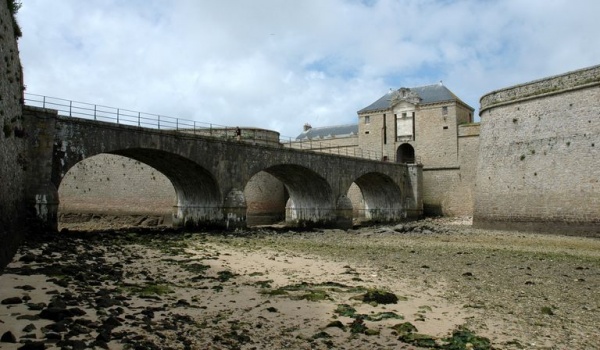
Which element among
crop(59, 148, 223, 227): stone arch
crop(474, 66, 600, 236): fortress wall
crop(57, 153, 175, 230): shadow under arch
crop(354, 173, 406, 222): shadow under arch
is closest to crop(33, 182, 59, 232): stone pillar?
crop(59, 148, 223, 227): stone arch

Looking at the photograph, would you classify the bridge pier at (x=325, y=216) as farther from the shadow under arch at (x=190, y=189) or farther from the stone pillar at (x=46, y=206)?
the stone pillar at (x=46, y=206)

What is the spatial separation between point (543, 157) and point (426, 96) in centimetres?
1874

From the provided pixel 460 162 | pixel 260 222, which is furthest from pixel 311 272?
pixel 460 162

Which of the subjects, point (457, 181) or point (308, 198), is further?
point (457, 181)

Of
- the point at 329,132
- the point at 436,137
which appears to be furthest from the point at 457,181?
the point at 329,132

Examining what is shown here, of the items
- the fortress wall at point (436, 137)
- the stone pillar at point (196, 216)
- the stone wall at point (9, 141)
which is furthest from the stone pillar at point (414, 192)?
the stone wall at point (9, 141)

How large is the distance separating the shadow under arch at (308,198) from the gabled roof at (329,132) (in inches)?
709

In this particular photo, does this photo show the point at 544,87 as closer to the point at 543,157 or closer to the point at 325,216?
the point at 543,157

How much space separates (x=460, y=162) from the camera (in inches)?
1738

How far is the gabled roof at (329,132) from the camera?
55094mm

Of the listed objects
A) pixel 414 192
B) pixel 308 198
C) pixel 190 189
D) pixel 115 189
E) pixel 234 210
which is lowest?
Result: pixel 234 210

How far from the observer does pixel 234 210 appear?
92.2ft

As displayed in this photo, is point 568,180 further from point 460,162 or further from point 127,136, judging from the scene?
point 127,136

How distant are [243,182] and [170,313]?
2053 centimetres
